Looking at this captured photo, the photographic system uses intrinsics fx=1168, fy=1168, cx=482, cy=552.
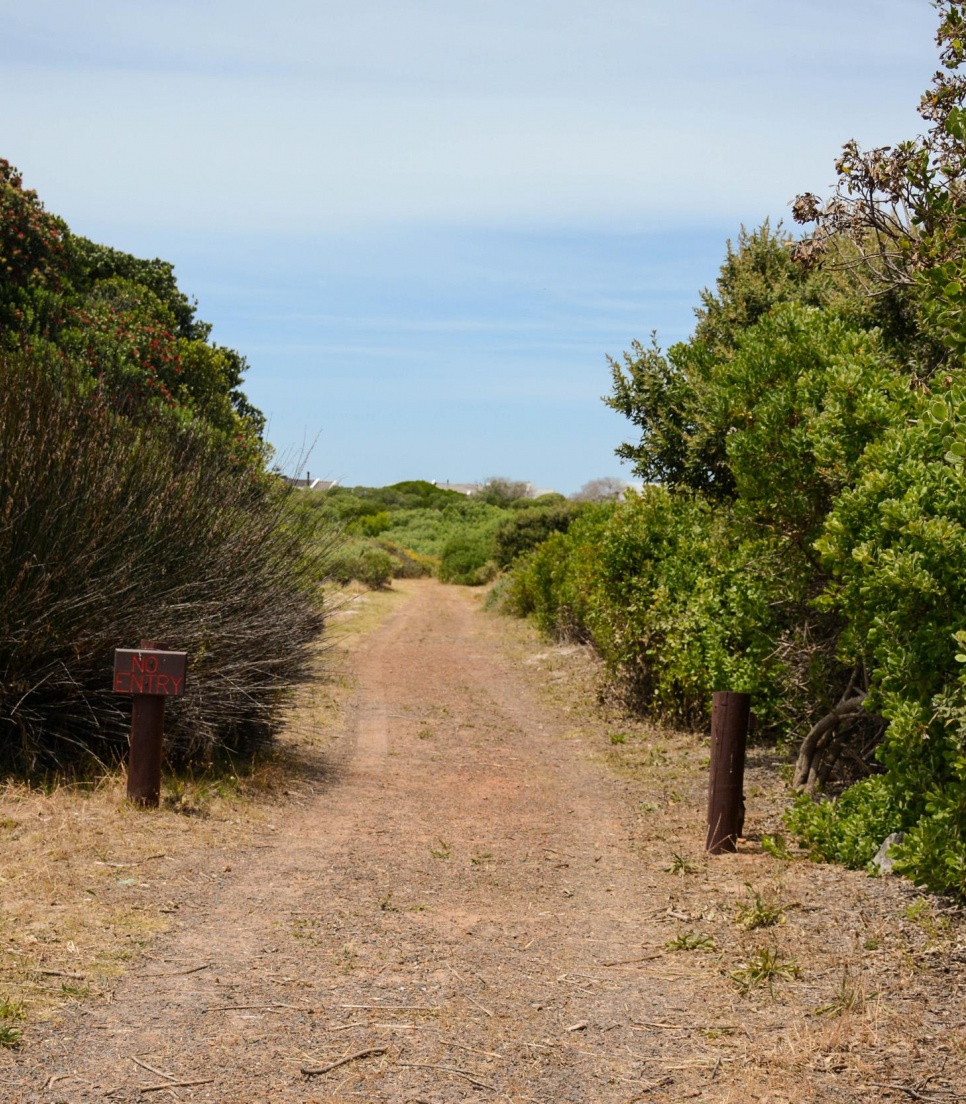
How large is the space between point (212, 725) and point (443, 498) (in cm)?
7459

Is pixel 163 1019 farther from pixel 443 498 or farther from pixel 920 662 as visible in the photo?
pixel 443 498

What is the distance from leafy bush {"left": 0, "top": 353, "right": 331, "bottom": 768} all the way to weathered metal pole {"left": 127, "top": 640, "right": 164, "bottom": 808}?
2.05ft

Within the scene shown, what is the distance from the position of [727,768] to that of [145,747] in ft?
12.7

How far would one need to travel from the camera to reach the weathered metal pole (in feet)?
25.7

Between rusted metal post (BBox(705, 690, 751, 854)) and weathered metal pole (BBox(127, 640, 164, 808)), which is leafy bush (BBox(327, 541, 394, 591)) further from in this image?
rusted metal post (BBox(705, 690, 751, 854))

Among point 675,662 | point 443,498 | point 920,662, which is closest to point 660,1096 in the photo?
point 920,662

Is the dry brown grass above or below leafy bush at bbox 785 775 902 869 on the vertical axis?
below

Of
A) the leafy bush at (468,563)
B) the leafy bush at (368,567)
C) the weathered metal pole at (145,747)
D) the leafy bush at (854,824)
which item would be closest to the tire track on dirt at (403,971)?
the weathered metal pole at (145,747)

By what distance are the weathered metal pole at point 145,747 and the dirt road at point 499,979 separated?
2.84 ft

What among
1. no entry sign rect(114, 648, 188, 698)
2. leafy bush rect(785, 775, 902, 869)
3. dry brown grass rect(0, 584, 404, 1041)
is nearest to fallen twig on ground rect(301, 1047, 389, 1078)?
dry brown grass rect(0, 584, 404, 1041)

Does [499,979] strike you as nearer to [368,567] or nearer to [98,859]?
[98,859]

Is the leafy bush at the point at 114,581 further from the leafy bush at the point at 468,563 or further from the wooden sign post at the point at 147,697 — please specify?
the leafy bush at the point at 468,563

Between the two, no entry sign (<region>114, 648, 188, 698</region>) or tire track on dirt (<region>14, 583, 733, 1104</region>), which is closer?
tire track on dirt (<region>14, 583, 733, 1104</region>)

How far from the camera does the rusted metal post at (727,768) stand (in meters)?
7.51
